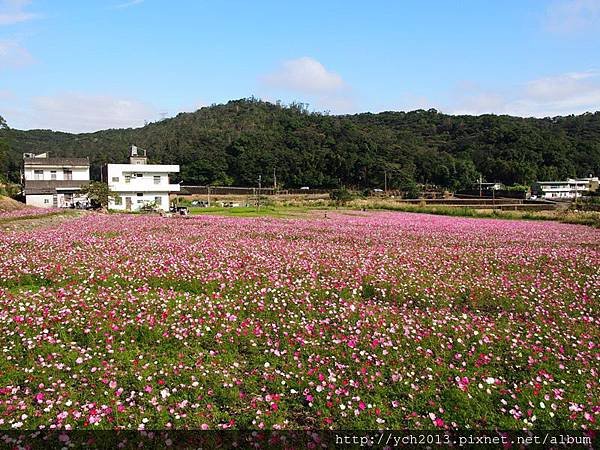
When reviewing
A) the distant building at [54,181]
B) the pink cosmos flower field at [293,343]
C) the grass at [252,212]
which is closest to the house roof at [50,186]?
the distant building at [54,181]

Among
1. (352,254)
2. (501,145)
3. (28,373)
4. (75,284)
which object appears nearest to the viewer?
(28,373)

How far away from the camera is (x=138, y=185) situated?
65.4 metres

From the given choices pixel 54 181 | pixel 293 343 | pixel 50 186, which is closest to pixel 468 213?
pixel 293 343

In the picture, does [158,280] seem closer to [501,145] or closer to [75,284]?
[75,284]

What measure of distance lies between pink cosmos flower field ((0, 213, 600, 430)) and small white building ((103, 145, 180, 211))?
53.3 m

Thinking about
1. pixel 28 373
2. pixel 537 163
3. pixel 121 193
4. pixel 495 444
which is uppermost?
pixel 537 163

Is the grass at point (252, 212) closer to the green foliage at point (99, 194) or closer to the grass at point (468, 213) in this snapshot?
the grass at point (468, 213)

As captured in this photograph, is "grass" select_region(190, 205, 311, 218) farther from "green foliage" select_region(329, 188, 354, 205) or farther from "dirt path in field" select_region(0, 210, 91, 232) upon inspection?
"green foliage" select_region(329, 188, 354, 205)

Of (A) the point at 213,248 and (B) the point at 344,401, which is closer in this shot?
(B) the point at 344,401

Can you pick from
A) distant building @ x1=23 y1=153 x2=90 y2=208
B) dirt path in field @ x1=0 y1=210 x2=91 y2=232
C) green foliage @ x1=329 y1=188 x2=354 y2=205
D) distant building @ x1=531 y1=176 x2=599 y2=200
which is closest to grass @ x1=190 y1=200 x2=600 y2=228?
green foliage @ x1=329 y1=188 x2=354 y2=205

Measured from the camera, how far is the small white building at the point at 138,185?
64312 millimetres

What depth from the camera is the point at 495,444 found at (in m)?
5.25

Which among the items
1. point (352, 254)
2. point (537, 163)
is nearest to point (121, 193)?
point (352, 254)

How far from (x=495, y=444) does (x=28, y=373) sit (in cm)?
655
